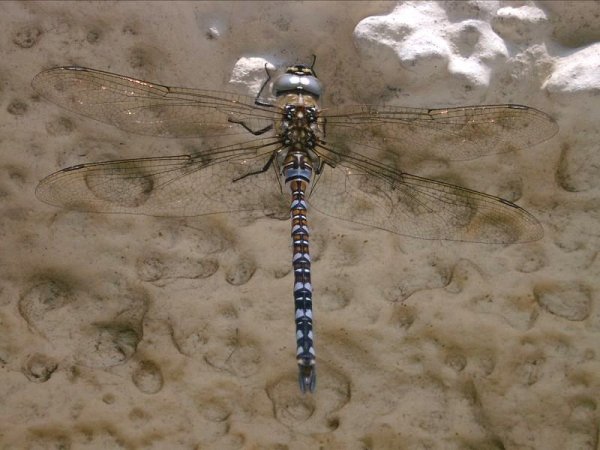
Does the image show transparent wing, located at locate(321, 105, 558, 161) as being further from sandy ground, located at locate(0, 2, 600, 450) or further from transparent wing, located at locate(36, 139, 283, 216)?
transparent wing, located at locate(36, 139, 283, 216)

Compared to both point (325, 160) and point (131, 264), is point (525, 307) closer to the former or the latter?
point (325, 160)

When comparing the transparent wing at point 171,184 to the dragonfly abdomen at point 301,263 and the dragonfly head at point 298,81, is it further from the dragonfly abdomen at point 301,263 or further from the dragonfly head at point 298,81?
the dragonfly head at point 298,81

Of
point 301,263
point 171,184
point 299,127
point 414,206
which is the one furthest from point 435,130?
point 171,184

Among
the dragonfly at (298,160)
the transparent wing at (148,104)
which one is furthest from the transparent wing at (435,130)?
the transparent wing at (148,104)

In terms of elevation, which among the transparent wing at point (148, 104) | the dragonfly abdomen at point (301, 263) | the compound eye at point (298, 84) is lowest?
the dragonfly abdomen at point (301, 263)

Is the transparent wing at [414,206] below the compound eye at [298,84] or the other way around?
below

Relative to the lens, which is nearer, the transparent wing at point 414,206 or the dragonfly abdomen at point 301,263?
the dragonfly abdomen at point 301,263

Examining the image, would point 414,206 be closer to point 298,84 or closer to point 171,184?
point 298,84
